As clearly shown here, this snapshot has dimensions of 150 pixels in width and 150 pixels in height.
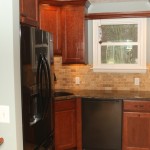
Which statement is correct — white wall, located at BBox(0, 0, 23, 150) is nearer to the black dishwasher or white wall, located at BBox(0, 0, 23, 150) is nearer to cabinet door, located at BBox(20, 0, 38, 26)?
cabinet door, located at BBox(20, 0, 38, 26)

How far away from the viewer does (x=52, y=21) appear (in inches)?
153

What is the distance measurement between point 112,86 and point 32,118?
223 cm

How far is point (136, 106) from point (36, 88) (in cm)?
181

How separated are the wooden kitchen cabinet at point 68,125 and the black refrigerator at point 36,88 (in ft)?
2.90

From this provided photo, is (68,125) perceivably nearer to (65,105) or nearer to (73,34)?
(65,105)

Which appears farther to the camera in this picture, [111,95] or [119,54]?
[119,54]

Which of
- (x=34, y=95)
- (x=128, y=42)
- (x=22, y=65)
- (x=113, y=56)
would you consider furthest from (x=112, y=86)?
(x=22, y=65)

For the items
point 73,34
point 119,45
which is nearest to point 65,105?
point 73,34

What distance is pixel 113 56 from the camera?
4.12 m

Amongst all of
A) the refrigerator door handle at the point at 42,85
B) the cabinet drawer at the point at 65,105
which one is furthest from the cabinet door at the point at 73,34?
the refrigerator door handle at the point at 42,85

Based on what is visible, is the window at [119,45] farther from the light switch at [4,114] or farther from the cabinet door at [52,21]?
the light switch at [4,114]

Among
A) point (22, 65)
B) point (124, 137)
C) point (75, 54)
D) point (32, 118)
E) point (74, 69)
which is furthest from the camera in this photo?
point (74, 69)

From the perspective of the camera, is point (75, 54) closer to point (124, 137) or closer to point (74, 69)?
point (74, 69)

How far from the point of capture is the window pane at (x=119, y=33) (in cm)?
401
